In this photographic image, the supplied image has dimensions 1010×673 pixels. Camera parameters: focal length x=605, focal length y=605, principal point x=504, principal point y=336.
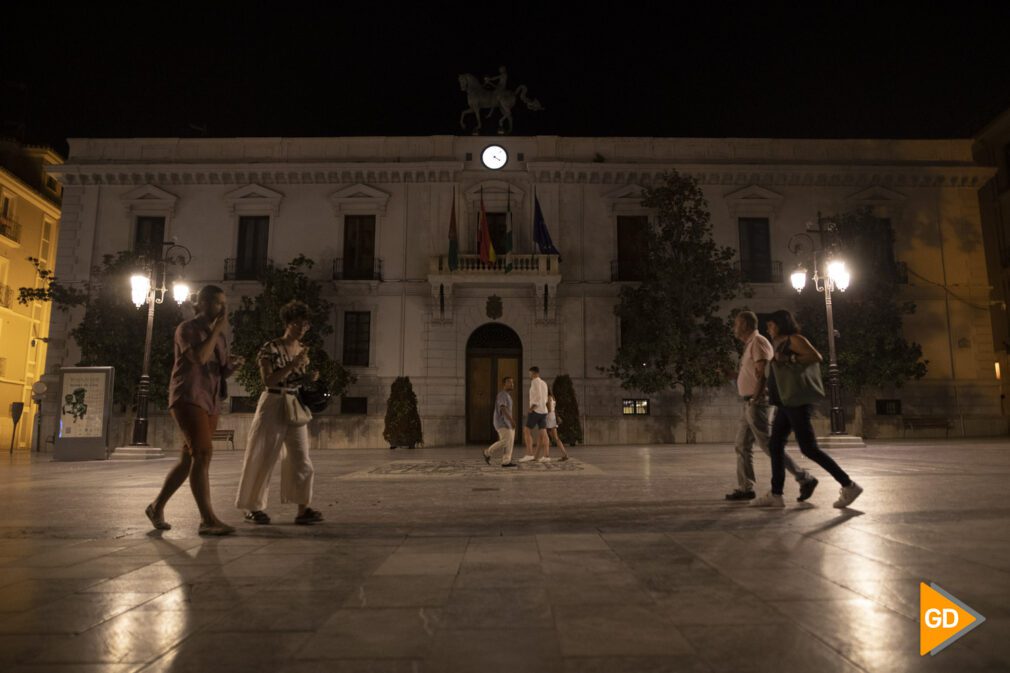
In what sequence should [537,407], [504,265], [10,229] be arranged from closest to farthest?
1. [537,407]
2. [504,265]
3. [10,229]

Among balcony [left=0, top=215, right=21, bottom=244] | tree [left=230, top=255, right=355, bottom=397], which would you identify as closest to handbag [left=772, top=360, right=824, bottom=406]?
tree [left=230, top=255, right=355, bottom=397]

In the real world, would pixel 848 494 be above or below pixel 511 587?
above

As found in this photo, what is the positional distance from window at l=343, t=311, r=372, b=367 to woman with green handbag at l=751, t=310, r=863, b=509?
1803cm

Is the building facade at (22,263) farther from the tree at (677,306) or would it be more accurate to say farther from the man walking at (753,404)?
the man walking at (753,404)

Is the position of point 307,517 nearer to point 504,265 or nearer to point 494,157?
point 504,265

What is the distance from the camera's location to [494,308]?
21.9 m

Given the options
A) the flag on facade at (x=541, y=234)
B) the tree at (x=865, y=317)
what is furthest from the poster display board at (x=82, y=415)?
the tree at (x=865, y=317)

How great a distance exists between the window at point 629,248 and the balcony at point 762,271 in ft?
12.4

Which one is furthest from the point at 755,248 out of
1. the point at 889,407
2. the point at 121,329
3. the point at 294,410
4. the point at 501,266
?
the point at 121,329

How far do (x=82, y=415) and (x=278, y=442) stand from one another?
12.4 m

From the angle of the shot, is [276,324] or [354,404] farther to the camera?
[354,404]

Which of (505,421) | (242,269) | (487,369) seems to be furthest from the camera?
(242,269)

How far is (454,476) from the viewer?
927 cm

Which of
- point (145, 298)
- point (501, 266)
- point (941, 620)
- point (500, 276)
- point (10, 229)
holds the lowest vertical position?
point (941, 620)
